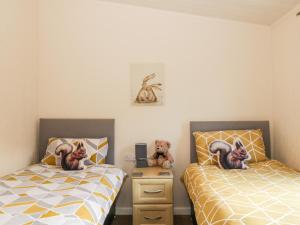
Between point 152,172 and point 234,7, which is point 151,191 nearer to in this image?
point 152,172

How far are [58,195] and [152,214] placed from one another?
42.2 inches

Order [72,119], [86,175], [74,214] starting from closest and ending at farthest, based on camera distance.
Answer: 1. [74,214]
2. [86,175]
3. [72,119]

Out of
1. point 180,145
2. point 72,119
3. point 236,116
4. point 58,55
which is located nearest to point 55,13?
point 58,55

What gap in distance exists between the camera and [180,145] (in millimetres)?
3062

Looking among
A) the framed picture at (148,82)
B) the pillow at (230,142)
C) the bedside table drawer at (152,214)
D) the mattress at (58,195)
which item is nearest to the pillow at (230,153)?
the pillow at (230,142)

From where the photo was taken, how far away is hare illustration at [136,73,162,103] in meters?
3.04

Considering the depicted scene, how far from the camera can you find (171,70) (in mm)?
3053

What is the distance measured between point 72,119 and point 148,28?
1358mm

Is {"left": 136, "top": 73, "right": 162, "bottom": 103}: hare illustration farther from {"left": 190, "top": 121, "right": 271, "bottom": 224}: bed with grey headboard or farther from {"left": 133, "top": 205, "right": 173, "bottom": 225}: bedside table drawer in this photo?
{"left": 133, "top": 205, "right": 173, "bottom": 225}: bedside table drawer

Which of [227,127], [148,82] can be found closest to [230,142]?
[227,127]

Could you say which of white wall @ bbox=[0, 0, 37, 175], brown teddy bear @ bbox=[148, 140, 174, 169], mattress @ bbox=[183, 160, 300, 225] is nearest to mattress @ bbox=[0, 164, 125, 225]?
white wall @ bbox=[0, 0, 37, 175]

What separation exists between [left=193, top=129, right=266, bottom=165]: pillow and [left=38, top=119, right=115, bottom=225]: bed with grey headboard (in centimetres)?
96

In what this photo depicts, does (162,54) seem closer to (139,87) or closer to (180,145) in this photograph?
(139,87)

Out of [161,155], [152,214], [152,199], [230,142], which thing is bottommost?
[152,214]
